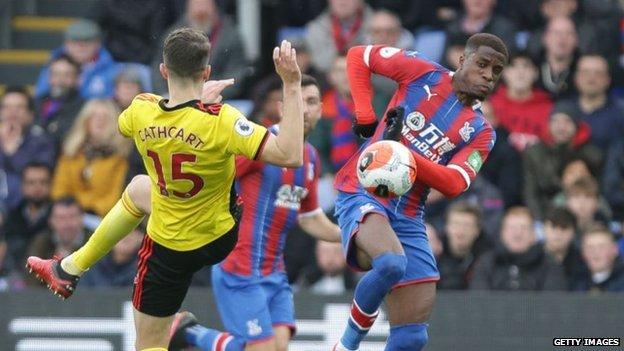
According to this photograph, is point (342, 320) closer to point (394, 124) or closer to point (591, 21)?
point (394, 124)

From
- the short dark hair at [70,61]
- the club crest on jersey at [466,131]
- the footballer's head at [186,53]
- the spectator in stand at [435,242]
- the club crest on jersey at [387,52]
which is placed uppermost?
the footballer's head at [186,53]

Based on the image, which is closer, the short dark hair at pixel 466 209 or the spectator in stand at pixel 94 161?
the short dark hair at pixel 466 209

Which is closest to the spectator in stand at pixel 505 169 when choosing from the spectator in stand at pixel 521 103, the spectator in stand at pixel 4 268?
the spectator in stand at pixel 521 103

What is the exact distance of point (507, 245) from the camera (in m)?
12.4

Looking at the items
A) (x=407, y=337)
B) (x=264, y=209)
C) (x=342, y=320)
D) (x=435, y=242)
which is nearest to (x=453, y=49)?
(x=435, y=242)

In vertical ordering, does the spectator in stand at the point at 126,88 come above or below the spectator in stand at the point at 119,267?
above

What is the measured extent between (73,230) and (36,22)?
139 inches

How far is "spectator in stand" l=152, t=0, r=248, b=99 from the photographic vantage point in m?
14.0

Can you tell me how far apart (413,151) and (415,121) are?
8.8 inches

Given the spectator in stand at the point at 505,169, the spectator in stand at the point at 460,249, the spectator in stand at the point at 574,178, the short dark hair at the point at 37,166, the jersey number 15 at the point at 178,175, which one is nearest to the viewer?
the jersey number 15 at the point at 178,175

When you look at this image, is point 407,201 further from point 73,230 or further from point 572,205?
point 73,230

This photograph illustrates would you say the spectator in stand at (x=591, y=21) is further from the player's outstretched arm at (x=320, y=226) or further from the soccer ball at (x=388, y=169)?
the soccer ball at (x=388, y=169)

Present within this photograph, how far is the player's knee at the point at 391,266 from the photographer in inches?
347

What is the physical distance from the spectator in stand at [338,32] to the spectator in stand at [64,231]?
255 centimetres
